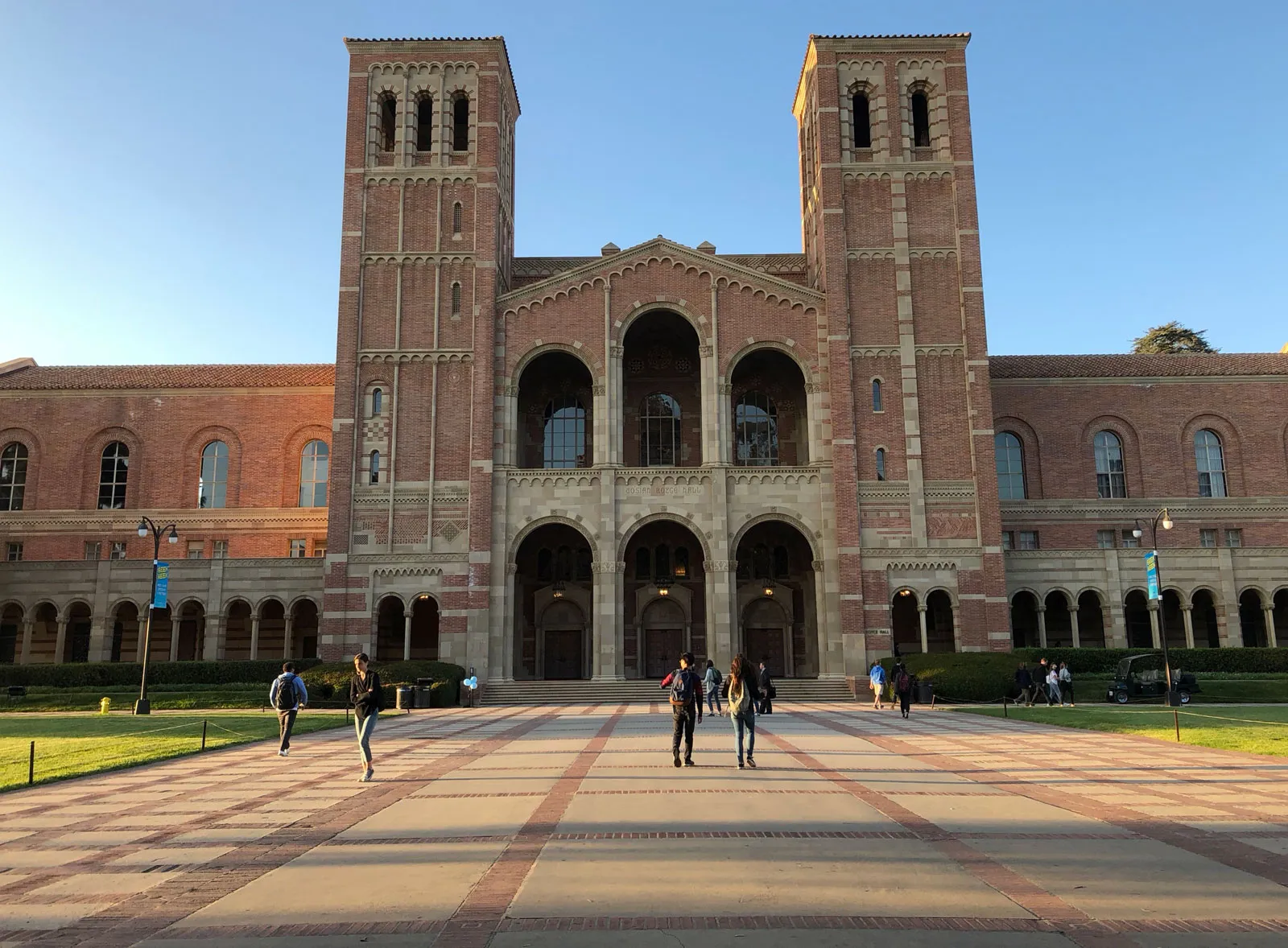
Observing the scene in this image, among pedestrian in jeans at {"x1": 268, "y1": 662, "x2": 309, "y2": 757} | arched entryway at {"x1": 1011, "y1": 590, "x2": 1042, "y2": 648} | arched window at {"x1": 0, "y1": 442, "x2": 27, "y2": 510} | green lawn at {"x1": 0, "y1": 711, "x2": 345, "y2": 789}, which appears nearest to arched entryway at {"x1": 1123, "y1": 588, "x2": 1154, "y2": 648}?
arched entryway at {"x1": 1011, "y1": 590, "x2": 1042, "y2": 648}

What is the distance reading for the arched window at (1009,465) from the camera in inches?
1937

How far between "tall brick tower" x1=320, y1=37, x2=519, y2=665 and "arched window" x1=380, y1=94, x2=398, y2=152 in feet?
0.19

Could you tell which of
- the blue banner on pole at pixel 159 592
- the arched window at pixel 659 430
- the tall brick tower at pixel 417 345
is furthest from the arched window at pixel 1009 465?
the blue banner on pole at pixel 159 592

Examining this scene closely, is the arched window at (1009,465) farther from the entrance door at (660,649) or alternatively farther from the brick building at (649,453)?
the entrance door at (660,649)

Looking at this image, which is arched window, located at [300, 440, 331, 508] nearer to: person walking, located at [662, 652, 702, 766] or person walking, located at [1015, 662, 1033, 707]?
person walking, located at [1015, 662, 1033, 707]

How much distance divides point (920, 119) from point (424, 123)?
22954 millimetres

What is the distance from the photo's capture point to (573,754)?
58.9 feet

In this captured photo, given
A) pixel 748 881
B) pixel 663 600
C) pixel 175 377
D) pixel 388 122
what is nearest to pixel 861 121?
pixel 388 122

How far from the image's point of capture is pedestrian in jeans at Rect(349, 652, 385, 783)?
1449 cm

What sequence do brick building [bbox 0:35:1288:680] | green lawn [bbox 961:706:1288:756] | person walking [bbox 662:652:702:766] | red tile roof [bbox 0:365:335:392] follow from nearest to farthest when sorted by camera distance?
person walking [bbox 662:652:702:766], green lawn [bbox 961:706:1288:756], brick building [bbox 0:35:1288:680], red tile roof [bbox 0:365:335:392]

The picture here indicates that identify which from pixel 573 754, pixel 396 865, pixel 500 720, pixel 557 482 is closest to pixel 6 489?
pixel 557 482

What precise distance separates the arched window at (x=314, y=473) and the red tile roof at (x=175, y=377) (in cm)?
319

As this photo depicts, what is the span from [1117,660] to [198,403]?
146 ft

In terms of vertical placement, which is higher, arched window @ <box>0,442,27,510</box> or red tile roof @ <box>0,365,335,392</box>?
red tile roof @ <box>0,365,335,392</box>
